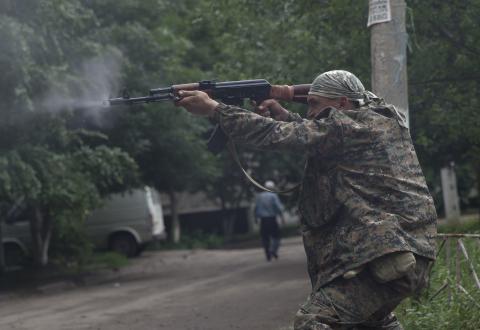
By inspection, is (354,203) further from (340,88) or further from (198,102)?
(198,102)

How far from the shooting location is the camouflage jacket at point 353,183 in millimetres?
4348

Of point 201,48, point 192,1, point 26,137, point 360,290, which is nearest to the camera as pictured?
point 360,290

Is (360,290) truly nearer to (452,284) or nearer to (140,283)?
(452,284)

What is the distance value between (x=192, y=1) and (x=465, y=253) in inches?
769

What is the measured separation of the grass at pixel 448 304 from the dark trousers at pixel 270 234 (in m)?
11.5

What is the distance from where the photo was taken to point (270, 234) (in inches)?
821

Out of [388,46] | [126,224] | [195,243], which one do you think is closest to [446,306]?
[388,46]

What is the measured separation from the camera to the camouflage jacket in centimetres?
435

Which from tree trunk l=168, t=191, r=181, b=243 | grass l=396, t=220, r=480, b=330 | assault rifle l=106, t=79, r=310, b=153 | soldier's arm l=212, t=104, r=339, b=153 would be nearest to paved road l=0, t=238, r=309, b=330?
grass l=396, t=220, r=480, b=330

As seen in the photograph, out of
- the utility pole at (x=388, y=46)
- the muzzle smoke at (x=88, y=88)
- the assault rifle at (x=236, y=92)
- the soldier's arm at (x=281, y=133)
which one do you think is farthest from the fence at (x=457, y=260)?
the muzzle smoke at (x=88, y=88)

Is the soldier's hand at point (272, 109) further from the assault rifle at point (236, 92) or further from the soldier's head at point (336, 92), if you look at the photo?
the soldier's head at point (336, 92)

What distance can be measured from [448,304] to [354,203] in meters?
3.95

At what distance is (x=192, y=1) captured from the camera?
26641 mm

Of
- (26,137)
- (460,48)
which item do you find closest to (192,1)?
(26,137)
